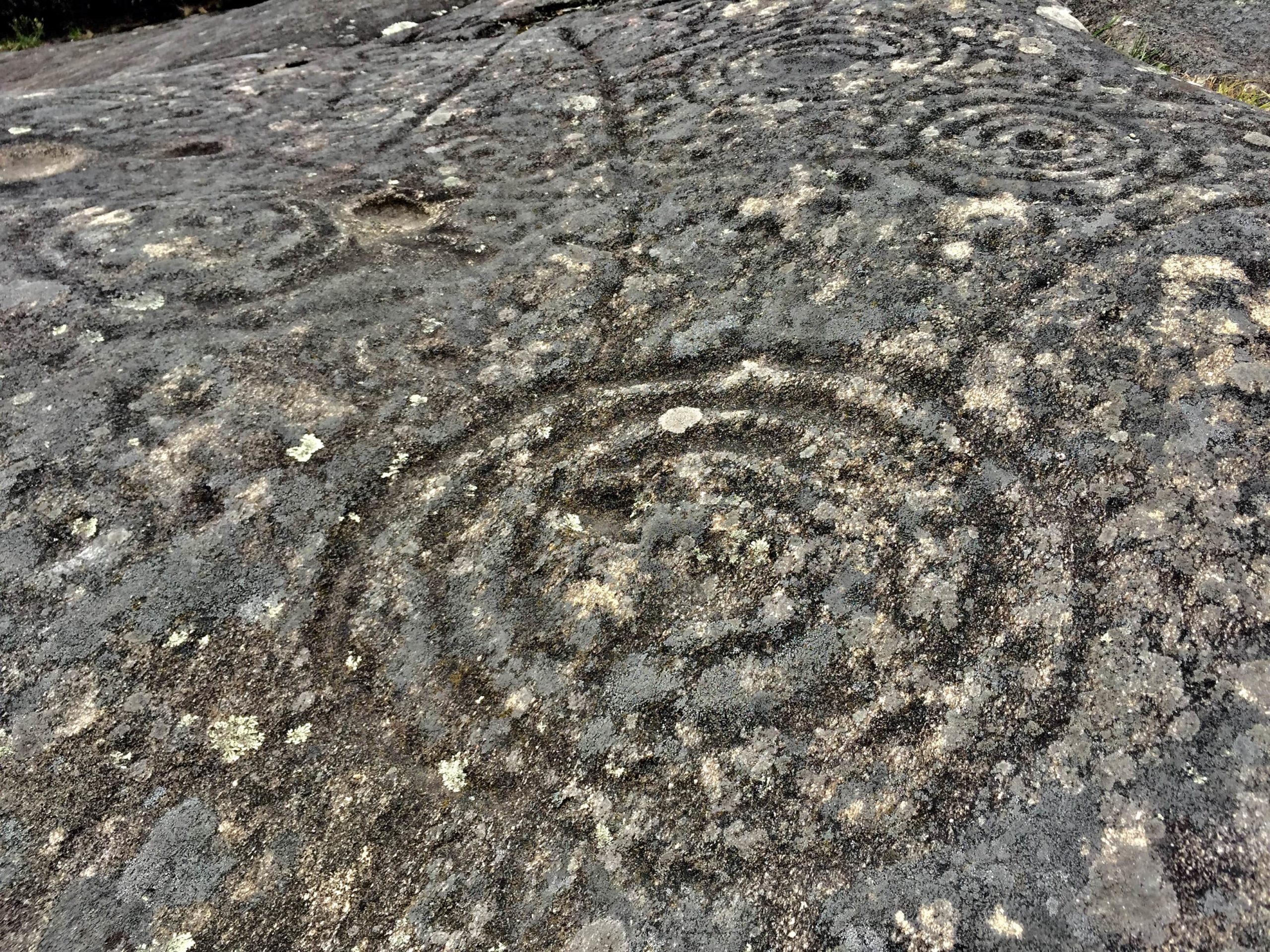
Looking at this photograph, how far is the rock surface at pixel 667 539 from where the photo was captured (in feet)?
4.64

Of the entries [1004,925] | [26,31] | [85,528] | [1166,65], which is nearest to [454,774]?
[1004,925]

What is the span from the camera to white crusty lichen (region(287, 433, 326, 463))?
6.95ft

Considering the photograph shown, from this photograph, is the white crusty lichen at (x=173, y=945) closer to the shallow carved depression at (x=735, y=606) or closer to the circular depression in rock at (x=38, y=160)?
the shallow carved depression at (x=735, y=606)

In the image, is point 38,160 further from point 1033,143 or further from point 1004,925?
point 1004,925

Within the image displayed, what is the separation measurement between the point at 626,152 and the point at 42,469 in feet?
6.80

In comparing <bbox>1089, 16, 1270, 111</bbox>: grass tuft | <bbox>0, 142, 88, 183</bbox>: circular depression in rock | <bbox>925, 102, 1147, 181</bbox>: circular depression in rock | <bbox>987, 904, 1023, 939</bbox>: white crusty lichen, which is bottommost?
<bbox>987, 904, 1023, 939</bbox>: white crusty lichen

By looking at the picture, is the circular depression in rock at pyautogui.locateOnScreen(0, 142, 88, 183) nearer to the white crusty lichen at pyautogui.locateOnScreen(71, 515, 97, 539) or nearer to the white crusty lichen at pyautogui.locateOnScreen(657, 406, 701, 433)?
the white crusty lichen at pyautogui.locateOnScreen(71, 515, 97, 539)

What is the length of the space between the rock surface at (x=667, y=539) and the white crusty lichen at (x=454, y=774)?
0.04 ft

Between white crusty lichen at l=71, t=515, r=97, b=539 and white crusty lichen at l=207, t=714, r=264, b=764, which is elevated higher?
white crusty lichen at l=71, t=515, r=97, b=539

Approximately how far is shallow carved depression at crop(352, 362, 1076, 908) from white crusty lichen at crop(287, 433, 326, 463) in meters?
0.26

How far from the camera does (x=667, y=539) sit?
6.19 feet

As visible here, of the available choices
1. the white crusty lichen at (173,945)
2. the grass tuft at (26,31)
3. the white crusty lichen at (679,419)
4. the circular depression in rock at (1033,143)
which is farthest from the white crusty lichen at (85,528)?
the grass tuft at (26,31)

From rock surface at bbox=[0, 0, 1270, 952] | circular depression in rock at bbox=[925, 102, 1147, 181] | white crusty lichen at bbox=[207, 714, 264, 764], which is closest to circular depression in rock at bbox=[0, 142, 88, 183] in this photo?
rock surface at bbox=[0, 0, 1270, 952]

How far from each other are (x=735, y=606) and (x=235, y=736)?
39.2 inches
